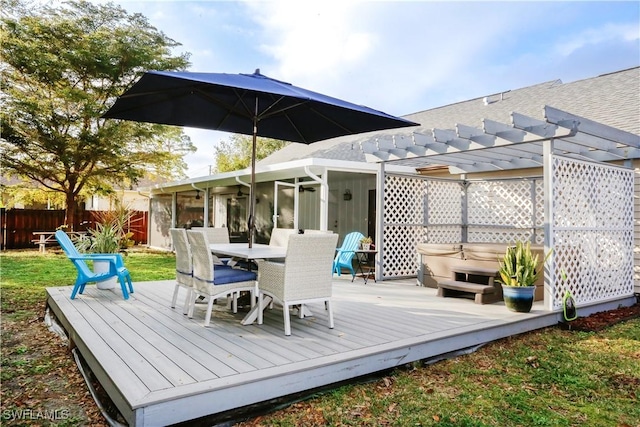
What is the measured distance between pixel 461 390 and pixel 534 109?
7.80 metres

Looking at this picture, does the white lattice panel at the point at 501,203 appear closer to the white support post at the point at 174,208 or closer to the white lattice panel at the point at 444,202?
the white lattice panel at the point at 444,202

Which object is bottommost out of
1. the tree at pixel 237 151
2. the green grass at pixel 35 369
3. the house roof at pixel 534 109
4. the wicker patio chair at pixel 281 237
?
the green grass at pixel 35 369

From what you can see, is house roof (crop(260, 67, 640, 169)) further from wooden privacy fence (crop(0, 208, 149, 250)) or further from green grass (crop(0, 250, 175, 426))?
wooden privacy fence (crop(0, 208, 149, 250))

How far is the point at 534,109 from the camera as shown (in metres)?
9.10

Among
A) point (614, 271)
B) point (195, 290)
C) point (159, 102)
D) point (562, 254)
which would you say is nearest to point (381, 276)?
point (562, 254)

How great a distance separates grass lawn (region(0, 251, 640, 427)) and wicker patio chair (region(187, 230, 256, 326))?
48.4 inches

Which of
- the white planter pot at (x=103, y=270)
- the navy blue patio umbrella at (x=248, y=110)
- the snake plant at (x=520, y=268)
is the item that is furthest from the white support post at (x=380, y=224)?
the white planter pot at (x=103, y=270)

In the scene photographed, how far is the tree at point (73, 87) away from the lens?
12.4 meters

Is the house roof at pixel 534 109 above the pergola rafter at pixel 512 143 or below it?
above

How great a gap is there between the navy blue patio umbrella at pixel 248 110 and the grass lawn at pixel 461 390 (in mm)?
2227

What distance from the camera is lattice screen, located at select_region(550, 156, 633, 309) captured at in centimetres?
529

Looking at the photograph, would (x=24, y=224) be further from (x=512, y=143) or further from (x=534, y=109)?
(x=534, y=109)

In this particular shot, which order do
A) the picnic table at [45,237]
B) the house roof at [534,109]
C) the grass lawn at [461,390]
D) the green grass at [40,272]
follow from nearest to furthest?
the grass lawn at [461,390] → the green grass at [40,272] → the house roof at [534,109] → the picnic table at [45,237]

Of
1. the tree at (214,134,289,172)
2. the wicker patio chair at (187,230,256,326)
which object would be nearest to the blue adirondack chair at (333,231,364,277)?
the wicker patio chair at (187,230,256,326)
